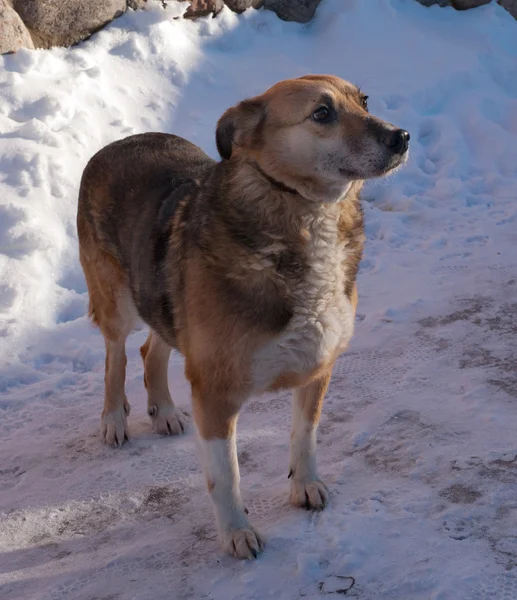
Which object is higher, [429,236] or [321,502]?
[321,502]

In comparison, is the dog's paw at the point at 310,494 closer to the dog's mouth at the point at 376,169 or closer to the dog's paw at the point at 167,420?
the dog's paw at the point at 167,420

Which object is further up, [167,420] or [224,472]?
[224,472]

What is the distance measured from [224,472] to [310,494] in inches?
16.9

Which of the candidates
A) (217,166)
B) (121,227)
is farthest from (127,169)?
(217,166)

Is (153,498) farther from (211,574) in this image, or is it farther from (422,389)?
(422,389)

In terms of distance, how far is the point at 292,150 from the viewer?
112 inches

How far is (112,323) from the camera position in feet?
13.0

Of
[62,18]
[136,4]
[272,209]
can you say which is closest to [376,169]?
[272,209]

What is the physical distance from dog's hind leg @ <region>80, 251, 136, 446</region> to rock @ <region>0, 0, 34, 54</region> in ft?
10.1

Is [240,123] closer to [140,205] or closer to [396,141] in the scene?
[396,141]

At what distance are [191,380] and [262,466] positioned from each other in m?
0.84

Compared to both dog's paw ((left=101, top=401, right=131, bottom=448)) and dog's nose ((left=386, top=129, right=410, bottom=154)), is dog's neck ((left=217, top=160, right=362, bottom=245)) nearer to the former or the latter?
dog's nose ((left=386, top=129, right=410, bottom=154))

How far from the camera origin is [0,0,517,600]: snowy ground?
2.96 metres

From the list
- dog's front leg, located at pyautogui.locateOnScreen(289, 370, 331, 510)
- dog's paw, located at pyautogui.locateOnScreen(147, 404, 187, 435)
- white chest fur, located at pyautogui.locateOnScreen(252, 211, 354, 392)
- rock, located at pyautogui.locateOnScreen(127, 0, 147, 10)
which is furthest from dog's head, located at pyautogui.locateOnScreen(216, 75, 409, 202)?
rock, located at pyautogui.locateOnScreen(127, 0, 147, 10)
